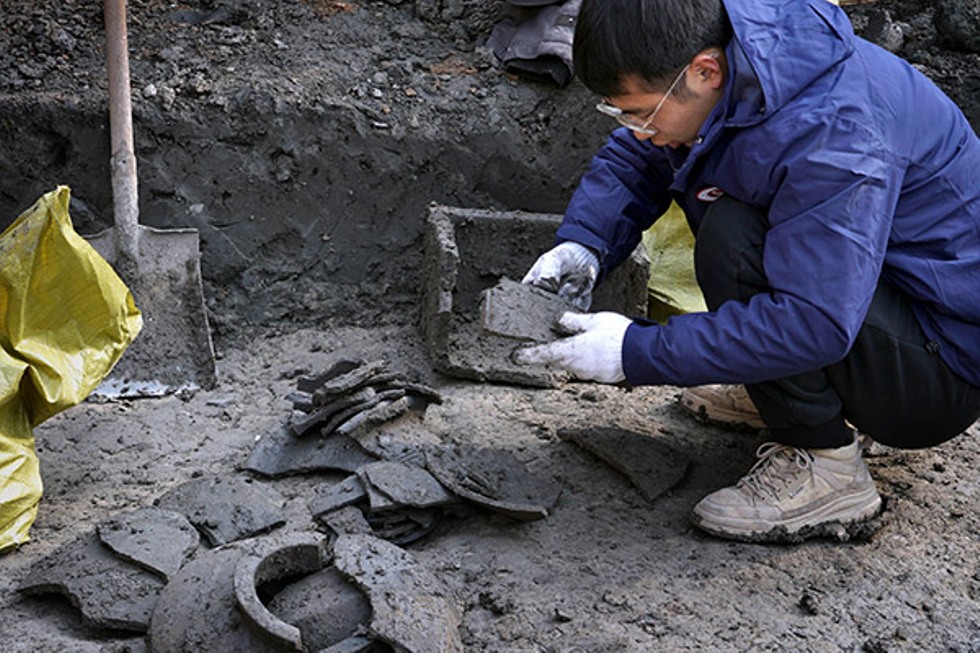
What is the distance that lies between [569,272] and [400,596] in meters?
1.18

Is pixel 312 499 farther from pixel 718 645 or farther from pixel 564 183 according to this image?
pixel 564 183

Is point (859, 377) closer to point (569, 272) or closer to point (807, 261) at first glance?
point (807, 261)

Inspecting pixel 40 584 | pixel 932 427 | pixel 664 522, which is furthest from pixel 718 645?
pixel 40 584

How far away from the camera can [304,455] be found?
316 centimetres

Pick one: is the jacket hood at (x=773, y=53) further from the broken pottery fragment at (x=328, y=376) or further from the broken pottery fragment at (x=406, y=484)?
the broken pottery fragment at (x=328, y=376)

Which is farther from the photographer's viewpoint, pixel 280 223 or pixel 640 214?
pixel 280 223

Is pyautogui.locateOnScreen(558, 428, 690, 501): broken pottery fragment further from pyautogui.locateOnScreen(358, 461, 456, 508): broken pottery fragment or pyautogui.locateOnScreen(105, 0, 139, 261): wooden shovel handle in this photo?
pyautogui.locateOnScreen(105, 0, 139, 261): wooden shovel handle

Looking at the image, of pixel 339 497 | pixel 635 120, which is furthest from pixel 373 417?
pixel 635 120

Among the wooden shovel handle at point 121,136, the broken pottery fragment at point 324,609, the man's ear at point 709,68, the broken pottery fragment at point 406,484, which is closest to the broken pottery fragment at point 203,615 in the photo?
the broken pottery fragment at point 324,609

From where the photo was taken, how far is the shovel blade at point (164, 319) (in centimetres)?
376

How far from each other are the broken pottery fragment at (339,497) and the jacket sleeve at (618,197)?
92cm

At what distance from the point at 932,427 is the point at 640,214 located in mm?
984

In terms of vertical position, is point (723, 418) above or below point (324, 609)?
below

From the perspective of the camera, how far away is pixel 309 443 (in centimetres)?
320
